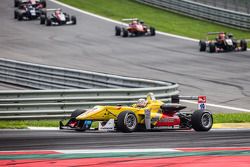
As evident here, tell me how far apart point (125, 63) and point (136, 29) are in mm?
10309

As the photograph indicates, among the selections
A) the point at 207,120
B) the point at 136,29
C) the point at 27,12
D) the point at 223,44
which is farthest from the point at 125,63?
the point at 207,120

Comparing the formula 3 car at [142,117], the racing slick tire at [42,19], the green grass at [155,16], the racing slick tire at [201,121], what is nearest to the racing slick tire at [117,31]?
the green grass at [155,16]

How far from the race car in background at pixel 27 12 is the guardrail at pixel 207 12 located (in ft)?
29.3

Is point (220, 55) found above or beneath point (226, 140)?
above

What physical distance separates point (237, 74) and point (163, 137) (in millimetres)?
17974

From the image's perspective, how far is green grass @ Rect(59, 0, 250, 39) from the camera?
5148cm

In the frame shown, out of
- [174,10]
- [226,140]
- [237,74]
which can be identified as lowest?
[226,140]

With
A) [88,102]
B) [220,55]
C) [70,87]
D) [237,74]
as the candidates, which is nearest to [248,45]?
[220,55]

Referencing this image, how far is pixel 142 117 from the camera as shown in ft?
64.5

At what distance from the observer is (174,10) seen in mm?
58625

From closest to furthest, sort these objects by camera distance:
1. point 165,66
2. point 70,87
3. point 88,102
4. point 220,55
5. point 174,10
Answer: point 88,102 < point 70,87 < point 165,66 < point 220,55 < point 174,10

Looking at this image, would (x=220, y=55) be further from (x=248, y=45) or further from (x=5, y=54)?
(x=5, y=54)

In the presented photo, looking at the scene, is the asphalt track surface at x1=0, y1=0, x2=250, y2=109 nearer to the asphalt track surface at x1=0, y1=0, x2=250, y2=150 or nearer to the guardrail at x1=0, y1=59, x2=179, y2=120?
the asphalt track surface at x1=0, y1=0, x2=250, y2=150

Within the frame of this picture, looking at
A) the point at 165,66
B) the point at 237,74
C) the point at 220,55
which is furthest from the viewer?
the point at 220,55
